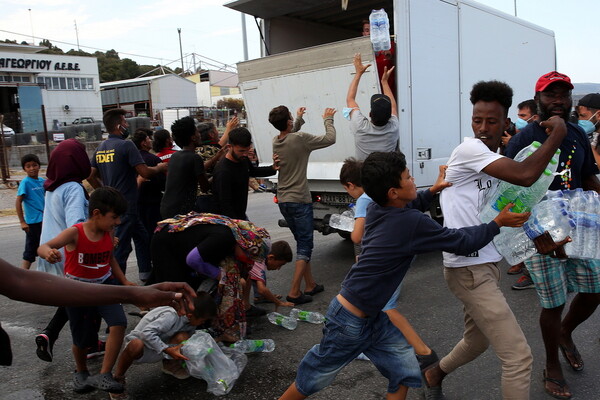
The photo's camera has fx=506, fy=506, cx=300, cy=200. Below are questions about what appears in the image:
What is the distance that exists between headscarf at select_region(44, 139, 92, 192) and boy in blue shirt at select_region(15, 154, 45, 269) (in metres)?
1.85

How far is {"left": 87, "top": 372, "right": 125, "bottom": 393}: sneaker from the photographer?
318 cm

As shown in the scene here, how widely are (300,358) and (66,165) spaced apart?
2.53m

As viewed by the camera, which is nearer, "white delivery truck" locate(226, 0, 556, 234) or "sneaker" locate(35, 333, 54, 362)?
"sneaker" locate(35, 333, 54, 362)

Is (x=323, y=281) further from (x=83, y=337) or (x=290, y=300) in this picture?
(x=83, y=337)

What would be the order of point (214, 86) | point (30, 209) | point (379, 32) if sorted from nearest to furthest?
1. point (379, 32)
2. point (30, 209)
3. point (214, 86)


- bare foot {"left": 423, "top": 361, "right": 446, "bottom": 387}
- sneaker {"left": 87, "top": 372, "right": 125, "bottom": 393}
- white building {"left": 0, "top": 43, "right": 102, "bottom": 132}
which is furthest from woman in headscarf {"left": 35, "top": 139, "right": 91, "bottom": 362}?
white building {"left": 0, "top": 43, "right": 102, "bottom": 132}

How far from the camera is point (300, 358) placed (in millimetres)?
3779

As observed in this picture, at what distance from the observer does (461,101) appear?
6570 millimetres

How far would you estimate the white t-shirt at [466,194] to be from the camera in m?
2.71

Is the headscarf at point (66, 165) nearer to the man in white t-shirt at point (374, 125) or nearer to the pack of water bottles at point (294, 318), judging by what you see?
the pack of water bottles at point (294, 318)

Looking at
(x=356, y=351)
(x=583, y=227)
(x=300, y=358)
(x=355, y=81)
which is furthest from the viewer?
(x=355, y=81)

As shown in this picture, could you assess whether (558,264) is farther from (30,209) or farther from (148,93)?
(148,93)

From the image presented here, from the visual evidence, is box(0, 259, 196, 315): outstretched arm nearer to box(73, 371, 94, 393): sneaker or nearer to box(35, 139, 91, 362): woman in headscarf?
box(73, 371, 94, 393): sneaker

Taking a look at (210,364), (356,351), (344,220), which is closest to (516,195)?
(356,351)
